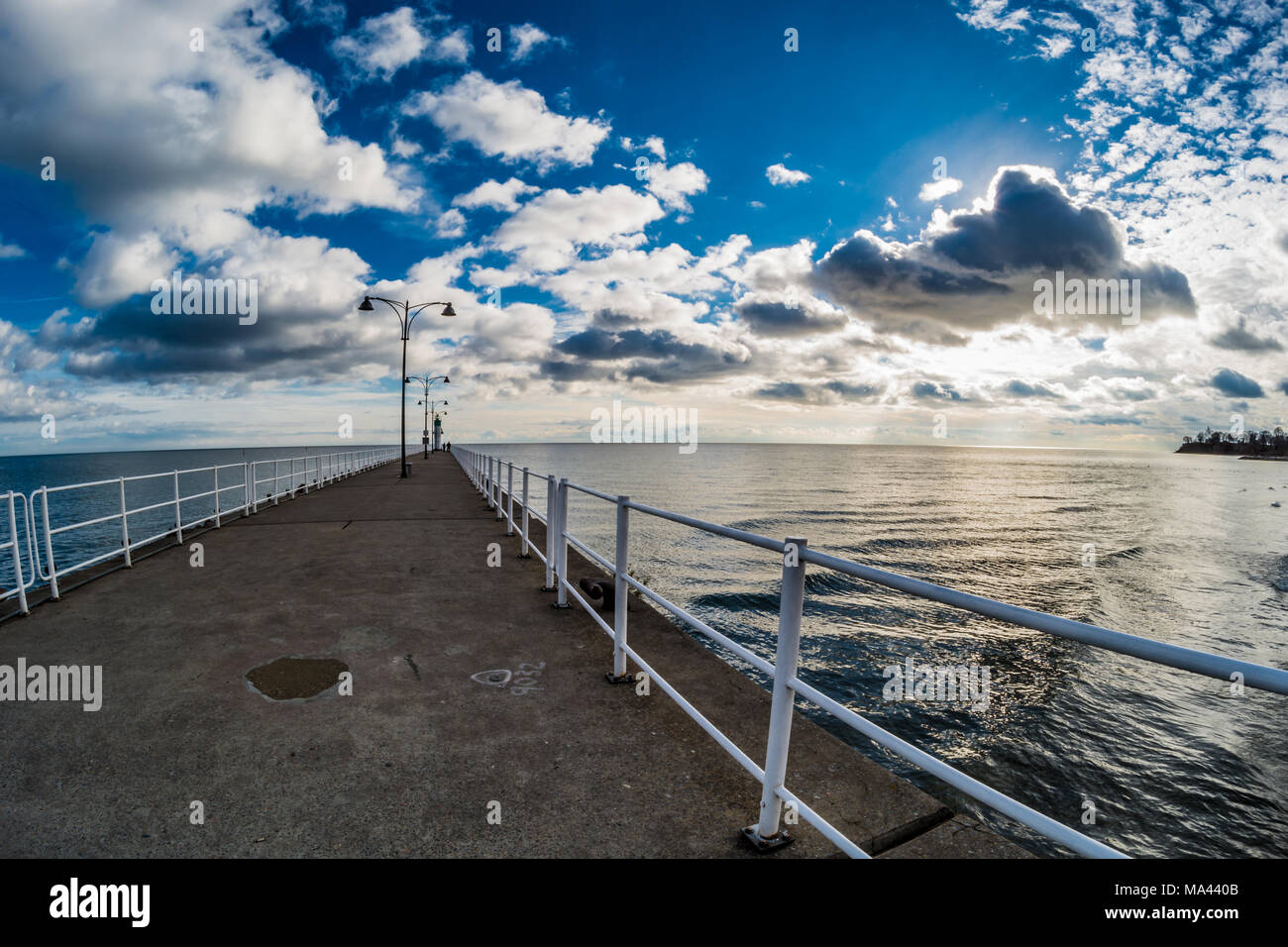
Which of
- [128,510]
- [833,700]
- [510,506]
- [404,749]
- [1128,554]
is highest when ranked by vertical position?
[510,506]

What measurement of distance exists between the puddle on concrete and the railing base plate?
3.05 m

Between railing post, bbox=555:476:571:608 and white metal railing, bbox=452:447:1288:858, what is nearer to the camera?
white metal railing, bbox=452:447:1288:858

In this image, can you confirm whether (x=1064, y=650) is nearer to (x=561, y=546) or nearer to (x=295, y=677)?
(x=561, y=546)

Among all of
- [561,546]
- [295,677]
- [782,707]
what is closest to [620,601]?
[782,707]

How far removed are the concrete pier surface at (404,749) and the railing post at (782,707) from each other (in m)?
0.10

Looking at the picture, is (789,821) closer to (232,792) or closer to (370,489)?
(232,792)

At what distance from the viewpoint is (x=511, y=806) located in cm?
289

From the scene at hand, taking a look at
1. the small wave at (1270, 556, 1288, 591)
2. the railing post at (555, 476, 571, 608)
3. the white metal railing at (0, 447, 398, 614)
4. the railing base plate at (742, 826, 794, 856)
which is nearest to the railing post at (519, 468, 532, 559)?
A: the railing post at (555, 476, 571, 608)

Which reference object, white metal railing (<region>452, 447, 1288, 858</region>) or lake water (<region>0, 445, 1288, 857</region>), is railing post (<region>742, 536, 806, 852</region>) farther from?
lake water (<region>0, 445, 1288, 857</region>)

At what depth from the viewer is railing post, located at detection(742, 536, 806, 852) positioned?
2.44 metres

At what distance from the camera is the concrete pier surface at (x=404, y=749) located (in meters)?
2.70

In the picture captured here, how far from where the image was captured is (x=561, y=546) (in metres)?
6.49

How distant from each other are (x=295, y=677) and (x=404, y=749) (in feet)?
5.10

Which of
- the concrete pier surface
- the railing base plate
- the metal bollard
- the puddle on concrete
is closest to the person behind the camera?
the railing base plate
